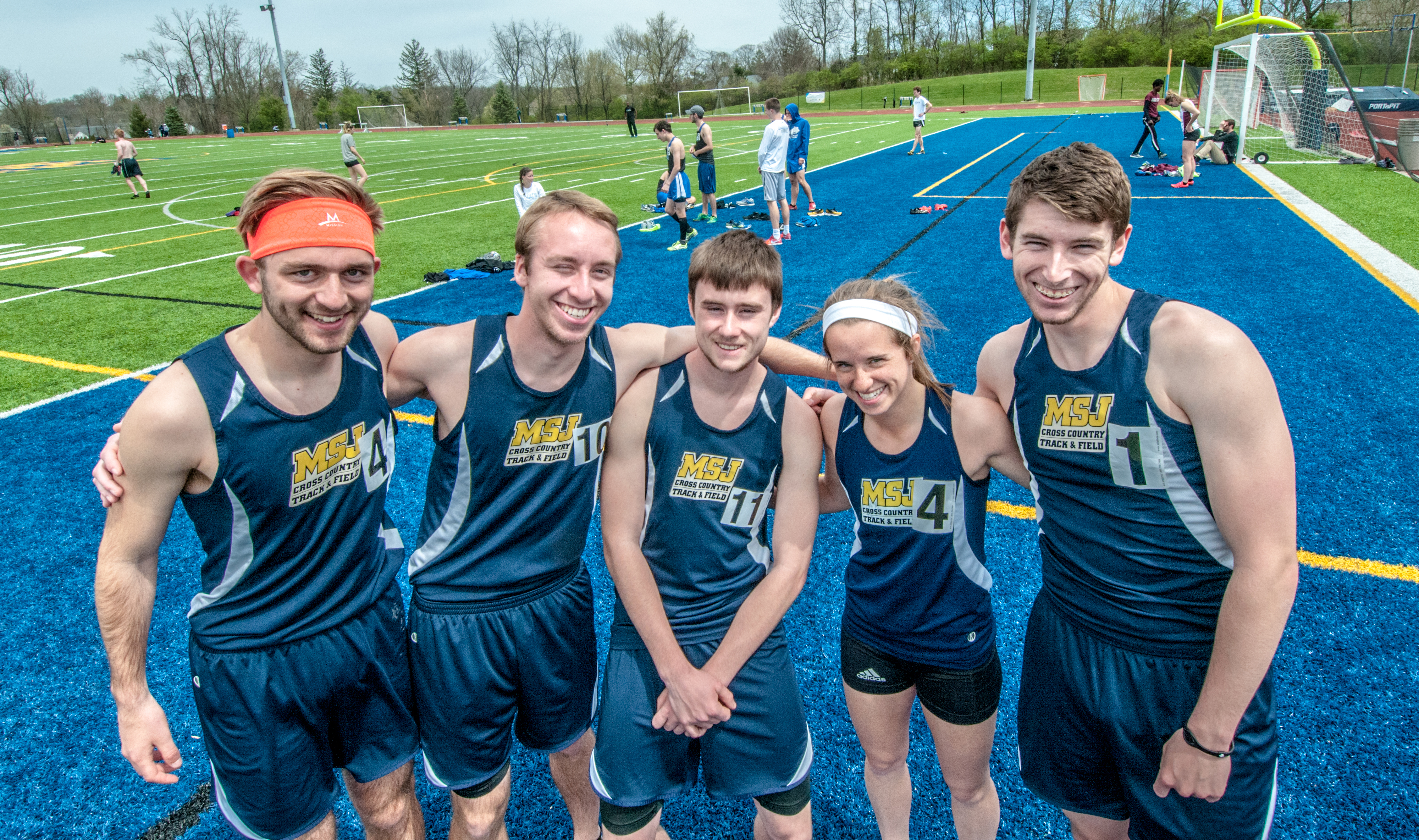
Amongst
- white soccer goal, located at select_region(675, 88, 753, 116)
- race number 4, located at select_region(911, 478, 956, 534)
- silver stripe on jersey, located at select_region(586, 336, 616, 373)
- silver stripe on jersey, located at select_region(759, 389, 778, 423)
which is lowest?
race number 4, located at select_region(911, 478, 956, 534)

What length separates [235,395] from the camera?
6.42ft

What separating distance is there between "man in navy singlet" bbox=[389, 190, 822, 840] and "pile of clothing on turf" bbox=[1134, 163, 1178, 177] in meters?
20.3

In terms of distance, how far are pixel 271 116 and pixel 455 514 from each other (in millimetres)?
85759

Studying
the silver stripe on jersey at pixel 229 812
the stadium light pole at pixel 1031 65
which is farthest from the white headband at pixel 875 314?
the stadium light pole at pixel 1031 65

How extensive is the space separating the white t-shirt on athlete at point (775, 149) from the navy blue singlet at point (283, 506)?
11.8 metres

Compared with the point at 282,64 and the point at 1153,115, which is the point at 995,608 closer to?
the point at 1153,115

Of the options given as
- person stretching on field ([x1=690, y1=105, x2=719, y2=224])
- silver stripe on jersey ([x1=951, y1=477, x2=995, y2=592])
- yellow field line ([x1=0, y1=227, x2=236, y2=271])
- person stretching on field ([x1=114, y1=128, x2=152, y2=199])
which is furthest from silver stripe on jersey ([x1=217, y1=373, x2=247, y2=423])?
person stretching on field ([x1=114, y1=128, x2=152, y2=199])

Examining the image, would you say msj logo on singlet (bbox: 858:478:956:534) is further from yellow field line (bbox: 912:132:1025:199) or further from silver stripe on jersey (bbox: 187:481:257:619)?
yellow field line (bbox: 912:132:1025:199)

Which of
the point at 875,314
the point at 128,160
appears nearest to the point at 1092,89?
the point at 128,160

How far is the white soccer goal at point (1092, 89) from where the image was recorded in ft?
187

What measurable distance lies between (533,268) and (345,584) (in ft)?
3.47

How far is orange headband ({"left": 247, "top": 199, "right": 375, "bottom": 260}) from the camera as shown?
6.40 ft

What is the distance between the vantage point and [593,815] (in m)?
2.73

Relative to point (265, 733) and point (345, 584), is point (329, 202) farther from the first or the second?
point (265, 733)
